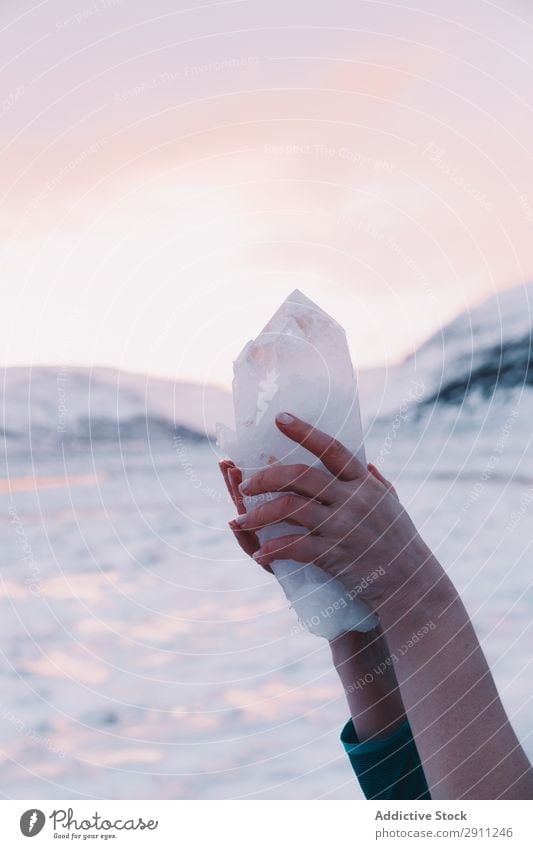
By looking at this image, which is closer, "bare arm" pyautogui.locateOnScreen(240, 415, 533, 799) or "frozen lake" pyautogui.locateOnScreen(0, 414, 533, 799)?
"bare arm" pyautogui.locateOnScreen(240, 415, 533, 799)

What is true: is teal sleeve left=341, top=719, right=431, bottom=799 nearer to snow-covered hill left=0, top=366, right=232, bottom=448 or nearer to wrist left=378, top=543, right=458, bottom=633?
wrist left=378, top=543, right=458, bottom=633

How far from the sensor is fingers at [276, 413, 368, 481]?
608 millimetres

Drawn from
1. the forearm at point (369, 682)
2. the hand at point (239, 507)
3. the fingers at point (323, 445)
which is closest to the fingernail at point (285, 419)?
the fingers at point (323, 445)

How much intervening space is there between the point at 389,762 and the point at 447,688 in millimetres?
130

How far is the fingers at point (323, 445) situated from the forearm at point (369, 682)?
7.7 inches

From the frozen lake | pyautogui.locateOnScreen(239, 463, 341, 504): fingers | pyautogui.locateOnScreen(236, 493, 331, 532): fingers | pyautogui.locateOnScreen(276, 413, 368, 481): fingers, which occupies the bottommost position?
the frozen lake

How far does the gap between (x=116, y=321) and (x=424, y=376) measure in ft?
1.07

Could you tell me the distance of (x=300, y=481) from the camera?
0.61 meters

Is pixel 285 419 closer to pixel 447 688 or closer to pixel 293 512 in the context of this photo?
pixel 293 512

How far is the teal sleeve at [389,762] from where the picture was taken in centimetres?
72

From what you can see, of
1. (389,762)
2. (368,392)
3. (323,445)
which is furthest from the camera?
(368,392)

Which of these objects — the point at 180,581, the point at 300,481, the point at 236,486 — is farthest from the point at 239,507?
the point at 180,581

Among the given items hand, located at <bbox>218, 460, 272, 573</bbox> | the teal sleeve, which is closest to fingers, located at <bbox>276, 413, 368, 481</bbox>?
hand, located at <bbox>218, 460, 272, 573</bbox>

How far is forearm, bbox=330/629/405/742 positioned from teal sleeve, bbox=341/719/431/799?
11 mm
